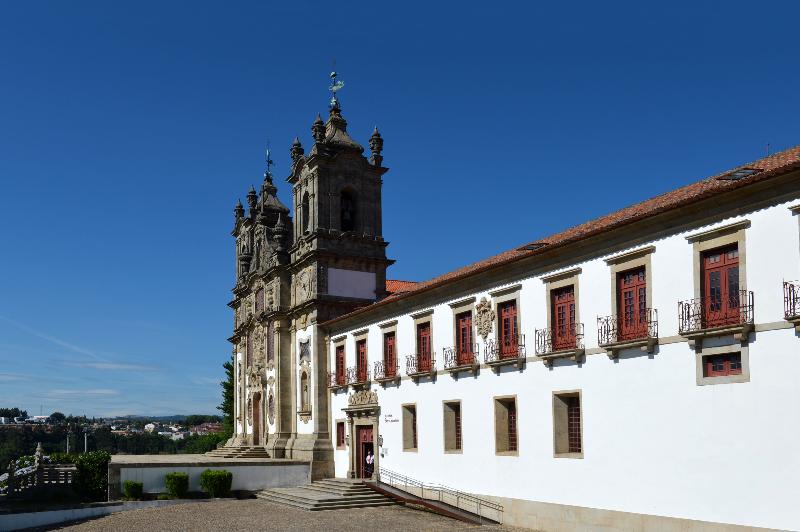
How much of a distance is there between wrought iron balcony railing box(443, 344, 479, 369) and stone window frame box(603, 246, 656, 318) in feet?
21.8

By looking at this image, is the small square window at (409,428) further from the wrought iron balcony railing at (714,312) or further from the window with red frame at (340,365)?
the wrought iron balcony railing at (714,312)

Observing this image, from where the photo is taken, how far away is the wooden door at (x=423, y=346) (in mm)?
30023

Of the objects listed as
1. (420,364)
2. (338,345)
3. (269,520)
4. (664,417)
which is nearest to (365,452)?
(338,345)

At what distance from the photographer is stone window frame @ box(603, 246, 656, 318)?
795 inches

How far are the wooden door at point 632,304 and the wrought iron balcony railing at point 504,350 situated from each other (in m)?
4.05

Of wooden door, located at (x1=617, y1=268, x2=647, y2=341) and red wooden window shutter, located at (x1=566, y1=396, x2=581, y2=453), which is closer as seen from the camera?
wooden door, located at (x1=617, y1=268, x2=647, y2=341)

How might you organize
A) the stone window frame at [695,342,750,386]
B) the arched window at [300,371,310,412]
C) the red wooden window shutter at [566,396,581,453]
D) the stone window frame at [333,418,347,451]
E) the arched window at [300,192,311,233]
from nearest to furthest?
the stone window frame at [695,342,750,386] → the red wooden window shutter at [566,396,581,453] → the stone window frame at [333,418,347,451] → the arched window at [300,371,310,412] → the arched window at [300,192,311,233]

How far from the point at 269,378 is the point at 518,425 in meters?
21.9

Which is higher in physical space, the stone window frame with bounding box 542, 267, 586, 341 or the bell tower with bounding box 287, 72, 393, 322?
the bell tower with bounding box 287, 72, 393, 322

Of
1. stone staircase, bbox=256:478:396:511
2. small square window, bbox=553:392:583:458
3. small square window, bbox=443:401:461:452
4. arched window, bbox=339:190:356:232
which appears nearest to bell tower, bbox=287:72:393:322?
arched window, bbox=339:190:356:232

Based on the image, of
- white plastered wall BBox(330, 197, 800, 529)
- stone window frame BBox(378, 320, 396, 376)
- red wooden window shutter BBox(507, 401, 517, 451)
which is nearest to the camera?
white plastered wall BBox(330, 197, 800, 529)

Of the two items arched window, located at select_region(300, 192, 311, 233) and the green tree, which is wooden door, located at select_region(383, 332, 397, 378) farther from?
the green tree

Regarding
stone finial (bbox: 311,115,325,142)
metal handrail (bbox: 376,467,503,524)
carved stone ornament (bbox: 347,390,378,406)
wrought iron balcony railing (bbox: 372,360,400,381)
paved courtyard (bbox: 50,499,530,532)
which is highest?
stone finial (bbox: 311,115,325,142)

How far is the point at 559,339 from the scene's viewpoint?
23156 mm
